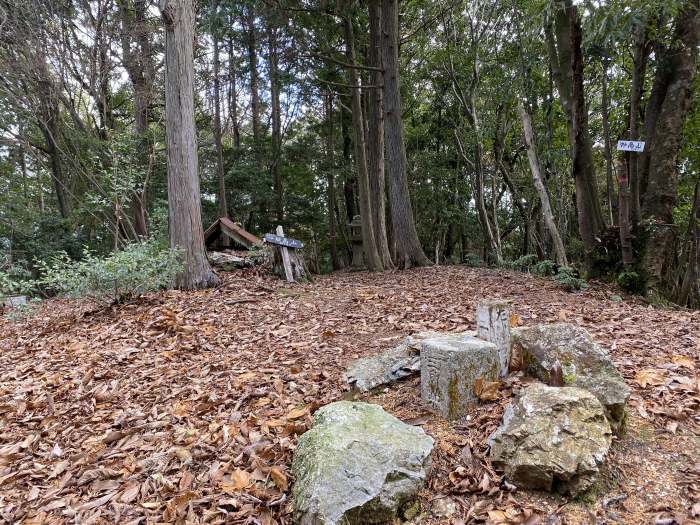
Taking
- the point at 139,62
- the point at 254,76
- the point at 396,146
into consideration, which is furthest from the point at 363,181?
the point at 139,62

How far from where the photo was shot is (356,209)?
16703mm

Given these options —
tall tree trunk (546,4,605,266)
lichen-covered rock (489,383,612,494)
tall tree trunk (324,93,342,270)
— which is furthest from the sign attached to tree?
tall tree trunk (324,93,342,270)

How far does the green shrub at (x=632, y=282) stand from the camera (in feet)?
19.1

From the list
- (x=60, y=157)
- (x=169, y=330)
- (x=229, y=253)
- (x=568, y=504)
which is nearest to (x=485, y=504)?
(x=568, y=504)

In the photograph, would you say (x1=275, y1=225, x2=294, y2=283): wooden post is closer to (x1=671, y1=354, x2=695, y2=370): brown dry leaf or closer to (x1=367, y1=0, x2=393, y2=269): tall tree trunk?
(x1=367, y1=0, x2=393, y2=269): tall tree trunk

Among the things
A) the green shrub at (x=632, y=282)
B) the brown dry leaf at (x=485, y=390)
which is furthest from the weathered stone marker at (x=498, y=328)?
the green shrub at (x=632, y=282)

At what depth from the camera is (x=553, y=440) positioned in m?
1.94

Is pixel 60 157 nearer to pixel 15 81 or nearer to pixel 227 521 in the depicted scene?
pixel 15 81

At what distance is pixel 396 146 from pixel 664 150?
4705mm

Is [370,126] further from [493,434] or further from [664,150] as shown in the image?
[493,434]

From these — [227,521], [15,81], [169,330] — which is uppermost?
[15,81]

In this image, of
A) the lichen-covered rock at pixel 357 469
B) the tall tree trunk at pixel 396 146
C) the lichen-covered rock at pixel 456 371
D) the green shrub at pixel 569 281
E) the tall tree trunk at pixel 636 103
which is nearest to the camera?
the lichen-covered rock at pixel 357 469

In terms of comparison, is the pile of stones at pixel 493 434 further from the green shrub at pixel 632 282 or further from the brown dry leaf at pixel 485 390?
the green shrub at pixel 632 282

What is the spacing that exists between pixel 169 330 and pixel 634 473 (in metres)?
4.23
